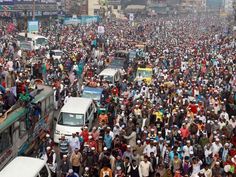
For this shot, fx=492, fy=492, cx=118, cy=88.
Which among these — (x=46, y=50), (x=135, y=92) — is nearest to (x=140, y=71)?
(x=135, y=92)

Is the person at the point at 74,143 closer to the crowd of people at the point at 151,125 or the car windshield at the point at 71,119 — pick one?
the crowd of people at the point at 151,125

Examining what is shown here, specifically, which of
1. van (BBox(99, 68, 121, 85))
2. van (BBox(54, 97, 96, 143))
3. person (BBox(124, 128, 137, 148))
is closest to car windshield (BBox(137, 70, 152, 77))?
van (BBox(99, 68, 121, 85))

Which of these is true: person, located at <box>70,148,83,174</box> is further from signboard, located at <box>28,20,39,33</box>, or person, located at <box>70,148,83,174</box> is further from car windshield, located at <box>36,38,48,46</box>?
signboard, located at <box>28,20,39,33</box>

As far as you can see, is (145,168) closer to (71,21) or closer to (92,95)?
(92,95)

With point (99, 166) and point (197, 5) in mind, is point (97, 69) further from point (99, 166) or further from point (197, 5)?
point (197, 5)

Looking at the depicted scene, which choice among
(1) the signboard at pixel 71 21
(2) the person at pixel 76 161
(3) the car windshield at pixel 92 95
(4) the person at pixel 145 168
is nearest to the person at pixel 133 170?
(4) the person at pixel 145 168

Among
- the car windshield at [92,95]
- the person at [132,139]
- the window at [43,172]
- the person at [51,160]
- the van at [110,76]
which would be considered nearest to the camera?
the window at [43,172]
